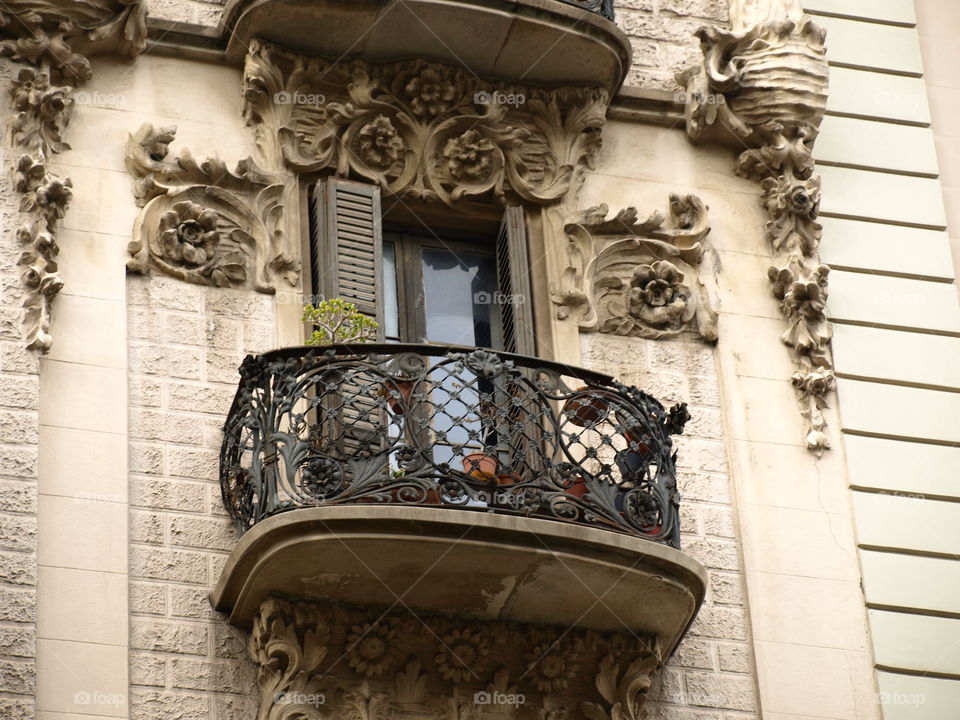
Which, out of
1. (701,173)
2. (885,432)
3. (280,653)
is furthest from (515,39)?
(280,653)

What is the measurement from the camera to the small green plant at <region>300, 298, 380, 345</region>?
570 inches

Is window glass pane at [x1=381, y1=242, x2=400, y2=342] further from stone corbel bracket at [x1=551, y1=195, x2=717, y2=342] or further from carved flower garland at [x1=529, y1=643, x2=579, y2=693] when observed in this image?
carved flower garland at [x1=529, y1=643, x2=579, y2=693]

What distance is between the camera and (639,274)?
52.1 ft

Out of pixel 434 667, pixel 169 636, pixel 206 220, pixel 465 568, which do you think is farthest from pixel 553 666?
pixel 206 220

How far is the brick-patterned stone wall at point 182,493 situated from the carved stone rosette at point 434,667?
30 cm

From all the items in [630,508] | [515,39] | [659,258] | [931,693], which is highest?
[515,39]

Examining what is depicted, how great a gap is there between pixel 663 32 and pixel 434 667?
5479 mm

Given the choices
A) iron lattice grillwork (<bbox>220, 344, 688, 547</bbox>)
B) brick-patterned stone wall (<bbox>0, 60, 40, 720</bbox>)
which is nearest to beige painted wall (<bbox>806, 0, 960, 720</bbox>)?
iron lattice grillwork (<bbox>220, 344, 688, 547</bbox>)

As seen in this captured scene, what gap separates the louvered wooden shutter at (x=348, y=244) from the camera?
15.3m

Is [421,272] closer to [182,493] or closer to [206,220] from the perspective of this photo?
[206,220]

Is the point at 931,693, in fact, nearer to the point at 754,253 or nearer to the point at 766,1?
the point at 754,253

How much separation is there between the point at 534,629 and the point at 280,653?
152 cm

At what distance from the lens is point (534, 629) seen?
14.2 meters

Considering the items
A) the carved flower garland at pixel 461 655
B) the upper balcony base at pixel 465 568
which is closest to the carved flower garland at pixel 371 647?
the upper balcony base at pixel 465 568
